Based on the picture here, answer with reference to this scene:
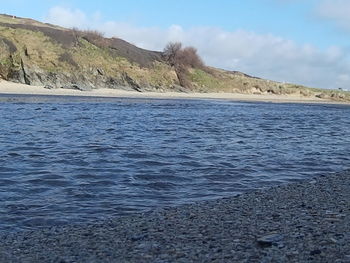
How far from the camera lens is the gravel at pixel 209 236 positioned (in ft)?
20.2

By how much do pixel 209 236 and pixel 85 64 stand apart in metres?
67.2

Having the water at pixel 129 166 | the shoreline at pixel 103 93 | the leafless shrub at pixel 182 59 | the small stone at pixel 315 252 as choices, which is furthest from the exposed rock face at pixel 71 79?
the small stone at pixel 315 252

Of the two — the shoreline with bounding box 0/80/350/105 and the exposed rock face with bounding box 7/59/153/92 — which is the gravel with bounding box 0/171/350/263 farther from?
the exposed rock face with bounding box 7/59/153/92

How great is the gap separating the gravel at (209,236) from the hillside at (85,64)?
58551 mm

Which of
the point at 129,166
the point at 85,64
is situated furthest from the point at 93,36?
the point at 129,166

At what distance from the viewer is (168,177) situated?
41.2 ft

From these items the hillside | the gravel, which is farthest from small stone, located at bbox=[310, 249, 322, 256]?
the hillside

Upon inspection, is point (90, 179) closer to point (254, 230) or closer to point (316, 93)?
point (254, 230)

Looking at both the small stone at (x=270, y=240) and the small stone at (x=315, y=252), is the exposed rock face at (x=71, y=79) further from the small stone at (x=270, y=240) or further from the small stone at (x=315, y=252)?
the small stone at (x=315, y=252)

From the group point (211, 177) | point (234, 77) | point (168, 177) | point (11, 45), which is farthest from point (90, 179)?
point (234, 77)

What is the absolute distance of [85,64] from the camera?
7181 cm

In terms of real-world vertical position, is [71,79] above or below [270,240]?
above

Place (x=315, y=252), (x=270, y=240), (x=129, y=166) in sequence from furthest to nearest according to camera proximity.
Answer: (x=129, y=166) → (x=270, y=240) → (x=315, y=252)

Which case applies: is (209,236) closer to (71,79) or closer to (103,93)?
(103,93)
